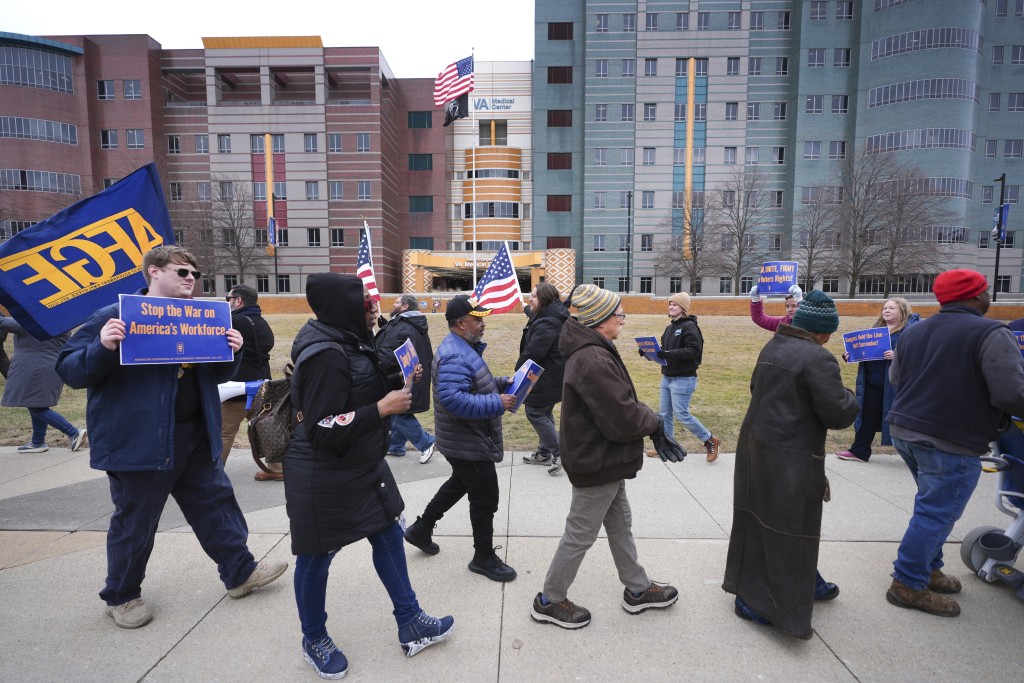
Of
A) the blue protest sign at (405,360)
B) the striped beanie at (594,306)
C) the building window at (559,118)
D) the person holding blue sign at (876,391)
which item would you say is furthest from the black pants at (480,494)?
the building window at (559,118)

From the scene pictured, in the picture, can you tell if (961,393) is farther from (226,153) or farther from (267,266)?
(226,153)

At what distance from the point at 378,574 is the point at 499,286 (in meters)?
6.47

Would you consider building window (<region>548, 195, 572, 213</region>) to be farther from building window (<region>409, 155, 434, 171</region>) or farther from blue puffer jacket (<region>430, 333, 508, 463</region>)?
blue puffer jacket (<region>430, 333, 508, 463</region>)

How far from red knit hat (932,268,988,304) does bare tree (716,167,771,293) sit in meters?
46.0

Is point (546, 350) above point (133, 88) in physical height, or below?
below

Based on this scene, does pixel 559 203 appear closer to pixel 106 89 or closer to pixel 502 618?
pixel 106 89

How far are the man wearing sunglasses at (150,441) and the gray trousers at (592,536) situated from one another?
2.02m

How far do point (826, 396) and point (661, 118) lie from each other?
53.6 m

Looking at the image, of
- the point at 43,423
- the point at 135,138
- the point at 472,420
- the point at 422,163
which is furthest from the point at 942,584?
the point at 135,138

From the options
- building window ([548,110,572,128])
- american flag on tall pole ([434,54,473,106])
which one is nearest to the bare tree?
building window ([548,110,572,128])

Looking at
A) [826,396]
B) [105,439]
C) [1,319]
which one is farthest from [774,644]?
[1,319]

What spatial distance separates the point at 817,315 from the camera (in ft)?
9.26

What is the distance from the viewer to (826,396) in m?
2.67

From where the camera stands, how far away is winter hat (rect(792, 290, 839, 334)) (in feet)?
9.24
